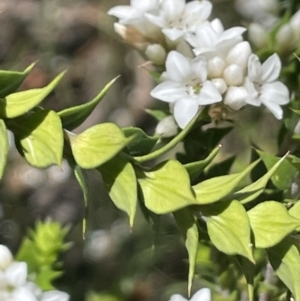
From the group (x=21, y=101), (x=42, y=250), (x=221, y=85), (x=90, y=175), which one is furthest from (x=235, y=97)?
(x=90, y=175)

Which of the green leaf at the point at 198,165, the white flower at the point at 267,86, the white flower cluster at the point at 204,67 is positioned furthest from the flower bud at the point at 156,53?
the green leaf at the point at 198,165

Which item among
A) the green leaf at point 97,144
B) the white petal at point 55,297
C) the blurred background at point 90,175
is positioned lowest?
the blurred background at point 90,175

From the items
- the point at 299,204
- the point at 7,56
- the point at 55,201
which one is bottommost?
the point at 55,201

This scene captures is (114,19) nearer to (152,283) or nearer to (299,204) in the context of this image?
(152,283)

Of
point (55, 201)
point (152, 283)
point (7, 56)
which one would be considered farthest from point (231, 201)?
point (7, 56)

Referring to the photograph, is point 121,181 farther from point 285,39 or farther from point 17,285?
point 285,39

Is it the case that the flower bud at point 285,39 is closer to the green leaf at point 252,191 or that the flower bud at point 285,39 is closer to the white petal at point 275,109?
the white petal at point 275,109

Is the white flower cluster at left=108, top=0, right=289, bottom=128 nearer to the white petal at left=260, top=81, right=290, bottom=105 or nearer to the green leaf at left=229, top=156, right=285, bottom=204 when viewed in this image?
the white petal at left=260, top=81, right=290, bottom=105
